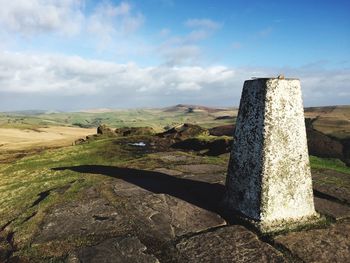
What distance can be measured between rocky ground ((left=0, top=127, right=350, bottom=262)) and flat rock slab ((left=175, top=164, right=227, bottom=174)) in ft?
2.21

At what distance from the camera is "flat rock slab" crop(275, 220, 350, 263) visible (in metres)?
5.39

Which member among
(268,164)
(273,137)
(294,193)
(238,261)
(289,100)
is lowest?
(238,261)

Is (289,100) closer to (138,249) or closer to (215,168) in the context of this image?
(138,249)

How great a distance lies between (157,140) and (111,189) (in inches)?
381

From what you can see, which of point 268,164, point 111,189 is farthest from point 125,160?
point 268,164

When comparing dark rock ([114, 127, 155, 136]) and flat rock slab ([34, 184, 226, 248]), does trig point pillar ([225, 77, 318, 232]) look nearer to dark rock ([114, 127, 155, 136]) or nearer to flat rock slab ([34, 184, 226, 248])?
flat rock slab ([34, 184, 226, 248])

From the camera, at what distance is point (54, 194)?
838cm

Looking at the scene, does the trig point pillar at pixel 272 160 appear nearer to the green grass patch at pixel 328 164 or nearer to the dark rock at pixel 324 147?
the green grass patch at pixel 328 164

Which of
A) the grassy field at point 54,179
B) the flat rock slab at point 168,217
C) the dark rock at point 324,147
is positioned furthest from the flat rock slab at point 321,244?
the dark rock at point 324,147

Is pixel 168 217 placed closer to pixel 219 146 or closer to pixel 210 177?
pixel 210 177

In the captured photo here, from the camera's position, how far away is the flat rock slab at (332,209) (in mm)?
7109

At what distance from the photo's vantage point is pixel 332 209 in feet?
24.5

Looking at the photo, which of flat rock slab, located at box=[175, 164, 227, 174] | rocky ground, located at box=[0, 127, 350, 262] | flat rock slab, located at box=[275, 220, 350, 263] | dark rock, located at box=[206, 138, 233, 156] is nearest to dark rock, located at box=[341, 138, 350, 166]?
rocky ground, located at box=[0, 127, 350, 262]

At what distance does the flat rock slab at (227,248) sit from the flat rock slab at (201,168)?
4703mm
